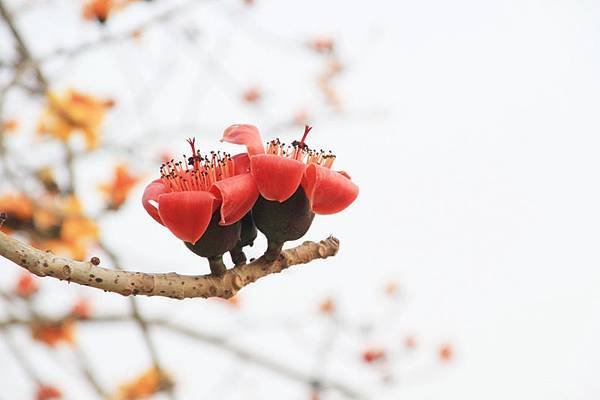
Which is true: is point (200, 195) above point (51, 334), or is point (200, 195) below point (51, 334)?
below

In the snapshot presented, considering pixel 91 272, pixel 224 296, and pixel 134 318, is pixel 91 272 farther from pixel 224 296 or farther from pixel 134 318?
pixel 134 318

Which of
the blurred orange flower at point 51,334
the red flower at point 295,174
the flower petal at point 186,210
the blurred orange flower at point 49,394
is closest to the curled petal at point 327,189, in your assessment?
the red flower at point 295,174

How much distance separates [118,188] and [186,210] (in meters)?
1.56

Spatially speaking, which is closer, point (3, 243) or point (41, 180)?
point (3, 243)

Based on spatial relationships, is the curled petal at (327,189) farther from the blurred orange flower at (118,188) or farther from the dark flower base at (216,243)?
the blurred orange flower at (118,188)

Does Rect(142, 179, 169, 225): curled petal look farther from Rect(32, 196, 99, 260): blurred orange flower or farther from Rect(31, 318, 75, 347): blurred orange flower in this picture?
Rect(31, 318, 75, 347): blurred orange flower

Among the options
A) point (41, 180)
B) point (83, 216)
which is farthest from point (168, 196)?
point (41, 180)

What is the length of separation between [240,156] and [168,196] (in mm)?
137

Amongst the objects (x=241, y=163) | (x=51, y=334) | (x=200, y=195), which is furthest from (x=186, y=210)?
(x=51, y=334)

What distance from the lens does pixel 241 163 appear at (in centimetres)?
78

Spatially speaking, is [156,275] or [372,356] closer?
[156,275]

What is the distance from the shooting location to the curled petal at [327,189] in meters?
0.72

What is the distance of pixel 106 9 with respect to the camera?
7.51ft

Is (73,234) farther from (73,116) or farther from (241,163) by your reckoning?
(241,163)
